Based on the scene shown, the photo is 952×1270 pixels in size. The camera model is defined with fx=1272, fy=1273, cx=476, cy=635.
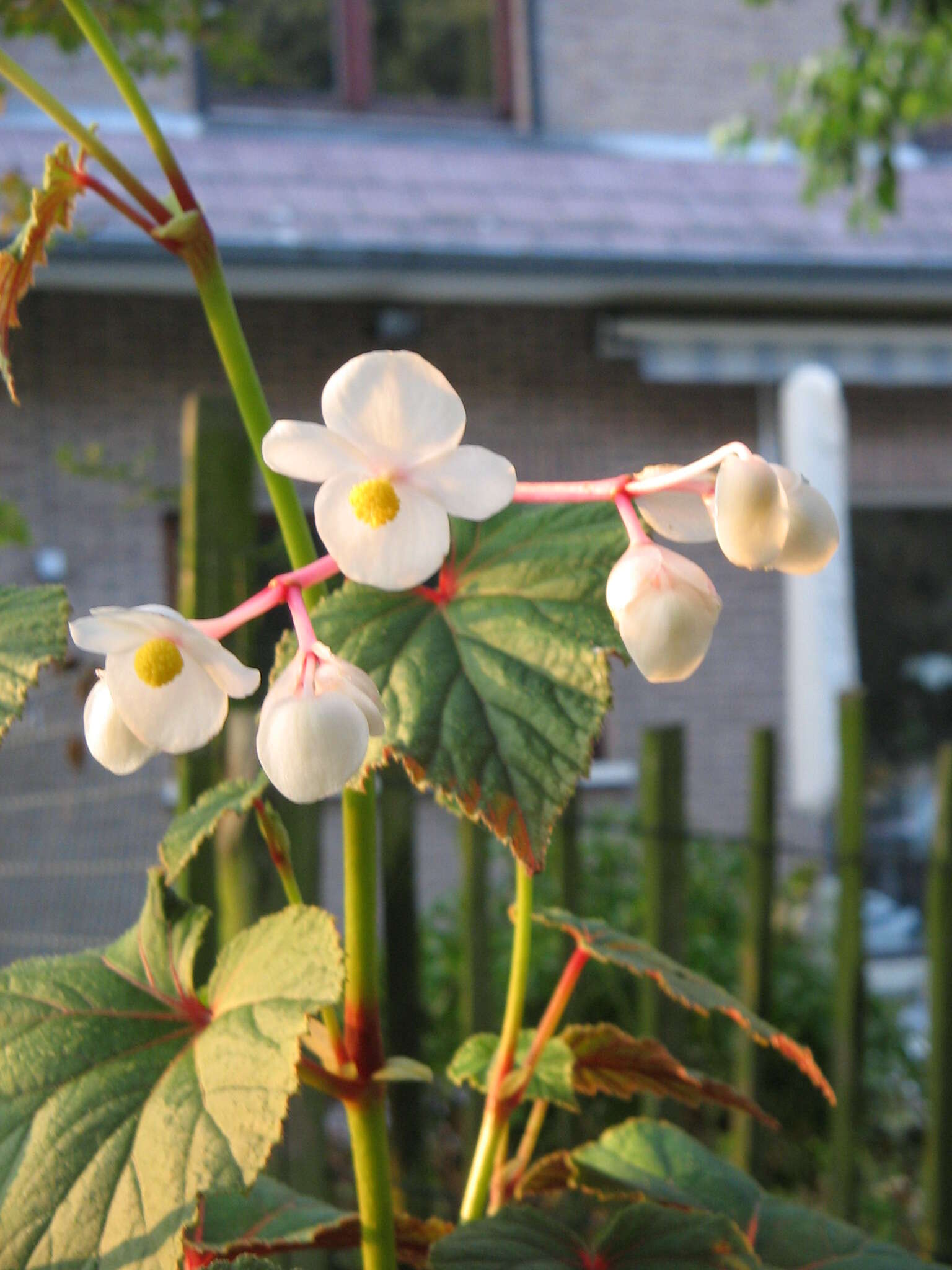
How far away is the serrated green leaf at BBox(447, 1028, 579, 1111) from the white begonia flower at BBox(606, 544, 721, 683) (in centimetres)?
33

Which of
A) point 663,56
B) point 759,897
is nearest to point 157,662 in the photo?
point 759,897

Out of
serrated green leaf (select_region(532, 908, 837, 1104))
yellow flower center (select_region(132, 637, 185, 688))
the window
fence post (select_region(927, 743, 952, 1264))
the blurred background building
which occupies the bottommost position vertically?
fence post (select_region(927, 743, 952, 1264))

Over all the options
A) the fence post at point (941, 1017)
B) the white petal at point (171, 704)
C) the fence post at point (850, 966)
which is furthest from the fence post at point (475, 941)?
the white petal at point (171, 704)

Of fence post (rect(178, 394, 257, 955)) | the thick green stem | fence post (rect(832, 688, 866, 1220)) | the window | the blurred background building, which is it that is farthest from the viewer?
the window

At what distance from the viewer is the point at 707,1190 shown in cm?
71

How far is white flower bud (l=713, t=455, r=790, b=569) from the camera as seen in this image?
37 cm

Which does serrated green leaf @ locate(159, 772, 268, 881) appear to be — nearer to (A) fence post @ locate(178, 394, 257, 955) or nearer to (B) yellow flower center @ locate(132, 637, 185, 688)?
(B) yellow flower center @ locate(132, 637, 185, 688)

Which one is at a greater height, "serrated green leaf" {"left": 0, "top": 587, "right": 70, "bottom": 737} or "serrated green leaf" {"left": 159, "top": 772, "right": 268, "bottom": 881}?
"serrated green leaf" {"left": 0, "top": 587, "right": 70, "bottom": 737}

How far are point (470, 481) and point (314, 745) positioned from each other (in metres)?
0.09

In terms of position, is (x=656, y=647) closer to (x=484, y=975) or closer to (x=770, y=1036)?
(x=770, y=1036)

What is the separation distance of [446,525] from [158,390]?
16.3 feet

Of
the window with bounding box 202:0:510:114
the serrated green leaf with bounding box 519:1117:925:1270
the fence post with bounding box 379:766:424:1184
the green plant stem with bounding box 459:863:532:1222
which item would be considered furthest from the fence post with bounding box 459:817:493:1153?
the window with bounding box 202:0:510:114

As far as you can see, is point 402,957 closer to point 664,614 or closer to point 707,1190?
point 707,1190

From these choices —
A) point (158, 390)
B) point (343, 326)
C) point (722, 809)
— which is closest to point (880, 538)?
point (722, 809)
